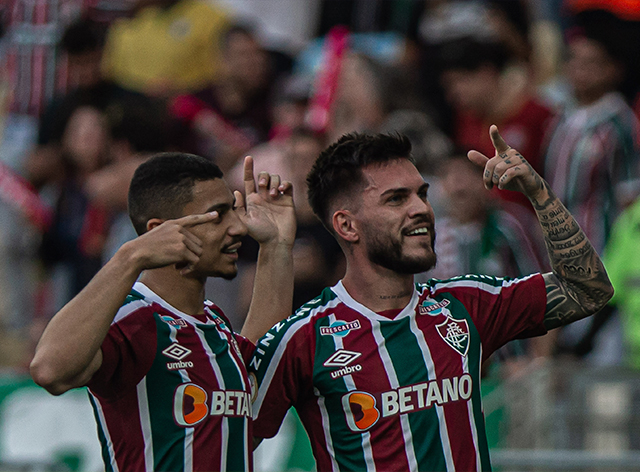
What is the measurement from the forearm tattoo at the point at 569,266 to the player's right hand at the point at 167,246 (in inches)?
59.0

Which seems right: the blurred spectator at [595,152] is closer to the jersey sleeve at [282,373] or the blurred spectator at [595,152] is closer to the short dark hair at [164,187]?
the jersey sleeve at [282,373]

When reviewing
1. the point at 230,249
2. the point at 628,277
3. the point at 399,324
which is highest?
the point at 230,249

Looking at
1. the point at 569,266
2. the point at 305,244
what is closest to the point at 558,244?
the point at 569,266

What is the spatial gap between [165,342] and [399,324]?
1.00 metres

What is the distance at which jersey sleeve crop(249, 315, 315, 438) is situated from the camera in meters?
4.34

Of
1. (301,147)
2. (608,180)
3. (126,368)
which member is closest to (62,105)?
(301,147)

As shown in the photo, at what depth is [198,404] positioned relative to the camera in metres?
4.06

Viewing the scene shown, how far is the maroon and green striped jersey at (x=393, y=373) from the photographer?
418 centimetres

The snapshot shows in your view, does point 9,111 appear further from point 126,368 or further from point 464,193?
point 126,368

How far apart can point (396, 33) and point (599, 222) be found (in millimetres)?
3256

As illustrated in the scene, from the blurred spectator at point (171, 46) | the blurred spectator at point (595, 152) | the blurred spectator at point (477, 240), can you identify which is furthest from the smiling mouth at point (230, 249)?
the blurred spectator at point (171, 46)

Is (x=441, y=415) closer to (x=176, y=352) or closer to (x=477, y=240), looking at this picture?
(x=176, y=352)

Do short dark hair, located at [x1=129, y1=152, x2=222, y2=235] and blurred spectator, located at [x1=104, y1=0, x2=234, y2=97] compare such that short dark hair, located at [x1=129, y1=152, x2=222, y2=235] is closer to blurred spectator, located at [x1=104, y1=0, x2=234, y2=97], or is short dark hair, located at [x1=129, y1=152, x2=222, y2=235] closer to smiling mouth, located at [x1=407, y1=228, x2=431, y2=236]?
smiling mouth, located at [x1=407, y1=228, x2=431, y2=236]

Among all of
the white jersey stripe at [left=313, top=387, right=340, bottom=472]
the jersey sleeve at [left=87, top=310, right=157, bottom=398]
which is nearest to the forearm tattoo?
the white jersey stripe at [left=313, top=387, right=340, bottom=472]
